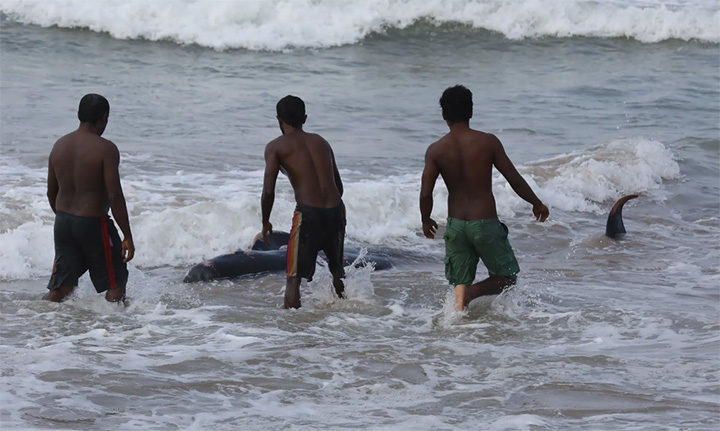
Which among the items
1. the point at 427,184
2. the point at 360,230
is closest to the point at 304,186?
the point at 427,184

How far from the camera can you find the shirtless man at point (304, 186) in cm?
720

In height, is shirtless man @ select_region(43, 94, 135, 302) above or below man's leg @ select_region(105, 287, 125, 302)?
above

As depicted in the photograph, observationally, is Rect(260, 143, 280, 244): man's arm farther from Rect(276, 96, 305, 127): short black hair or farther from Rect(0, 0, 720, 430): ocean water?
Rect(0, 0, 720, 430): ocean water

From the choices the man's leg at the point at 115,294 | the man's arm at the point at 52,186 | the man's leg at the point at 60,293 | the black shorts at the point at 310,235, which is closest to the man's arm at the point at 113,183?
the man's arm at the point at 52,186

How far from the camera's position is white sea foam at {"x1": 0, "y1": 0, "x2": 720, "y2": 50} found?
2402 centimetres

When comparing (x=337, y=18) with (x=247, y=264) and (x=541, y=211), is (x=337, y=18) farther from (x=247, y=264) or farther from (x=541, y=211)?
(x=541, y=211)

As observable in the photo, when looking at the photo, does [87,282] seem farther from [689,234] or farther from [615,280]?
[689,234]

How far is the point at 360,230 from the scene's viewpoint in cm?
1098

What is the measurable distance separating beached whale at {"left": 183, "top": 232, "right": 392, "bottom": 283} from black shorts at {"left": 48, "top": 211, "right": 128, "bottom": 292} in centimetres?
153

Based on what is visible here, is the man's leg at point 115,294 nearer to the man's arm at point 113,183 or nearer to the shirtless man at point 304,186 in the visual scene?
the man's arm at point 113,183

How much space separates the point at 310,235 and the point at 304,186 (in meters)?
0.35

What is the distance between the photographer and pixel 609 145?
15.1m

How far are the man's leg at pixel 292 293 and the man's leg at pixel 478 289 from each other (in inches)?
45.3

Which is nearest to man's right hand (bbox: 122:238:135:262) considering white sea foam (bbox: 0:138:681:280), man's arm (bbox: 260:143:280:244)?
man's arm (bbox: 260:143:280:244)
